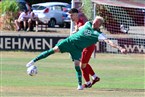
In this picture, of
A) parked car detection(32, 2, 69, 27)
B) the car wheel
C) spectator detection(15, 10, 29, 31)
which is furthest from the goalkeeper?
the car wheel

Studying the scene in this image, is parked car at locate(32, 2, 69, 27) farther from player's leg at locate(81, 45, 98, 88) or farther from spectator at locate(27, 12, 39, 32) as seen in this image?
player's leg at locate(81, 45, 98, 88)

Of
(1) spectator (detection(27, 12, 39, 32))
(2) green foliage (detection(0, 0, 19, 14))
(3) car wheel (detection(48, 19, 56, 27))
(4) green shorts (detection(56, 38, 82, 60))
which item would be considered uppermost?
(4) green shorts (detection(56, 38, 82, 60))

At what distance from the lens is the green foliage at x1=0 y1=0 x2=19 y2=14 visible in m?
41.0

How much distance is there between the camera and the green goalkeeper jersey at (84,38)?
616 inches

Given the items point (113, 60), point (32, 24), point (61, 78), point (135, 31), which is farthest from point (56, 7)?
point (61, 78)

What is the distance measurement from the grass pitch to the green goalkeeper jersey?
1.11 metres

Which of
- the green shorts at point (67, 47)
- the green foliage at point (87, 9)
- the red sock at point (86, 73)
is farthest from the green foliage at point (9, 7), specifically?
the green shorts at point (67, 47)

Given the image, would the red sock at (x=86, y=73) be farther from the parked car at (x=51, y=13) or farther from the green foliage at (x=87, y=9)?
the parked car at (x=51, y=13)

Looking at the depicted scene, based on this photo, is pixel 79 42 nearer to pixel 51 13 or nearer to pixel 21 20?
pixel 21 20

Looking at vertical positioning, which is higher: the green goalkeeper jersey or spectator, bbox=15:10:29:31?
the green goalkeeper jersey

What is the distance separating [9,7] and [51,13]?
6165mm

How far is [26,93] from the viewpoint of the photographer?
1485cm

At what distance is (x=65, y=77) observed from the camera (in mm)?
19391

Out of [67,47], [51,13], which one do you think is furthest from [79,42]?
[51,13]
